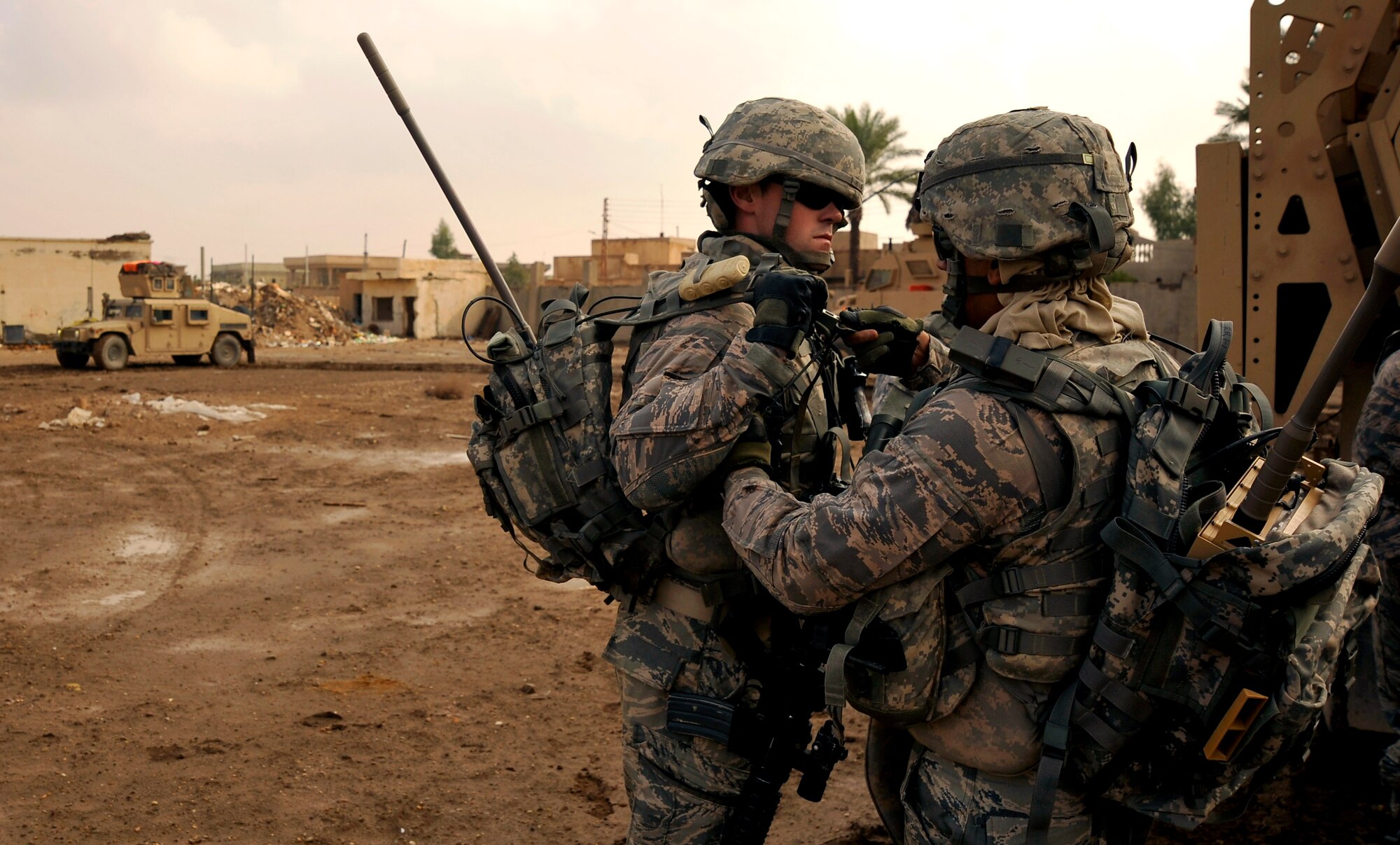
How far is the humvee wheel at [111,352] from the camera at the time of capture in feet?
75.5

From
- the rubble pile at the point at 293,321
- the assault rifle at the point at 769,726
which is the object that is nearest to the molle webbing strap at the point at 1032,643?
the assault rifle at the point at 769,726

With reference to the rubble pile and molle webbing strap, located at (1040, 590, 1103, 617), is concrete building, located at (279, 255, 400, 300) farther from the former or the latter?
molle webbing strap, located at (1040, 590, 1103, 617)

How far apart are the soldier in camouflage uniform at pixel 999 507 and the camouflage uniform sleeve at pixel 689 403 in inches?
6.4

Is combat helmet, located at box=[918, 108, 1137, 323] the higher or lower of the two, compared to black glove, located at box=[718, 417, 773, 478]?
higher

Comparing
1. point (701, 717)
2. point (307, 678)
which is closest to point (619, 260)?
point (307, 678)

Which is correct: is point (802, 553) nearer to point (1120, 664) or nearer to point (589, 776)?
point (1120, 664)

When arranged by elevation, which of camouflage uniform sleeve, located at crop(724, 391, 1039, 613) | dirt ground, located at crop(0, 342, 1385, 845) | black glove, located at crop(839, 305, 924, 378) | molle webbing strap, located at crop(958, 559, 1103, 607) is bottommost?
dirt ground, located at crop(0, 342, 1385, 845)

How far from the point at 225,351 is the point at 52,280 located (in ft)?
46.4

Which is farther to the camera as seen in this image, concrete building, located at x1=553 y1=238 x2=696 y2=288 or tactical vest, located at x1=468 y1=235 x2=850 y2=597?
concrete building, located at x1=553 y1=238 x2=696 y2=288

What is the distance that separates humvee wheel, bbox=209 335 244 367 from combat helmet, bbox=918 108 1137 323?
25300mm

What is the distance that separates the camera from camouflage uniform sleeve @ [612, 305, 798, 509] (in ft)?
7.62

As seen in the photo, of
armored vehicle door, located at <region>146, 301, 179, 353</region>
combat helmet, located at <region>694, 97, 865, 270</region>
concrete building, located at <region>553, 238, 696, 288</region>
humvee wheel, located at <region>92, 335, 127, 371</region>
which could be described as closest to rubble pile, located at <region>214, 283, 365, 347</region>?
concrete building, located at <region>553, 238, 696, 288</region>

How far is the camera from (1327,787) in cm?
452

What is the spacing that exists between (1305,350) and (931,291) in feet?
45.7
